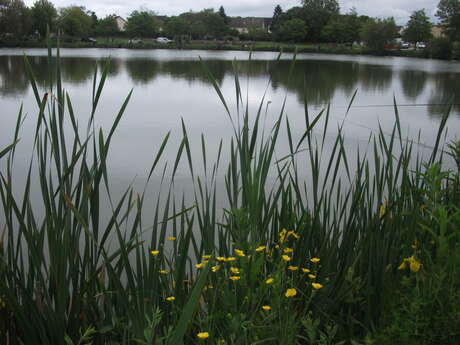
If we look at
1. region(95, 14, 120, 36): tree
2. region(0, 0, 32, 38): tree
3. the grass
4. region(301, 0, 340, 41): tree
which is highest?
region(301, 0, 340, 41): tree

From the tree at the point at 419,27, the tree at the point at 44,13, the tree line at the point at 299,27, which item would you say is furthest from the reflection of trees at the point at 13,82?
the tree at the point at 419,27

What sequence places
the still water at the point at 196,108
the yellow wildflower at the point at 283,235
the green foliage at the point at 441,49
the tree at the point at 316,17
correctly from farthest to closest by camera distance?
the tree at the point at 316,17 < the green foliage at the point at 441,49 < the still water at the point at 196,108 < the yellow wildflower at the point at 283,235

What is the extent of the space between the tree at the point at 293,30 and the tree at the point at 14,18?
28877 mm

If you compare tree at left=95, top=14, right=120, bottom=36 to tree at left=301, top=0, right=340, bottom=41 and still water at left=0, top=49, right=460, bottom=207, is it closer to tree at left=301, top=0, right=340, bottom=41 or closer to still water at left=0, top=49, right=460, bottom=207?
tree at left=301, top=0, right=340, bottom=41

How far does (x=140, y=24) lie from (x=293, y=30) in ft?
51.7

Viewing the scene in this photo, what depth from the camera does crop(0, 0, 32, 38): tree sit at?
97.9ft

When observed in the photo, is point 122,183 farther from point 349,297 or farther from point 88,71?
point 88,71

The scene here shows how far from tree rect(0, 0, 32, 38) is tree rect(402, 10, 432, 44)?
3016 centimetres

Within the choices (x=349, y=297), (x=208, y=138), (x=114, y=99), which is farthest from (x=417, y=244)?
(x=114, y=99)

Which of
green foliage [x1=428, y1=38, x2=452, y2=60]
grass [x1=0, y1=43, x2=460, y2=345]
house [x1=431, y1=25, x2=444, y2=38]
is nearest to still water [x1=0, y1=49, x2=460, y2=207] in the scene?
grass [x1=0, y1=43, x2=460, y2=345]

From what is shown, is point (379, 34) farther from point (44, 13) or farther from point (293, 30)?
point (44, 13)

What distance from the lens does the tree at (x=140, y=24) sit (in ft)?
173

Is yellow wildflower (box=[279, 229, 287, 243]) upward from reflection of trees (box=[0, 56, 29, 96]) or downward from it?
downward

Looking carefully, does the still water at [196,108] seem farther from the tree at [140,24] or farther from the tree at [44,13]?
the tree at [140,24]
